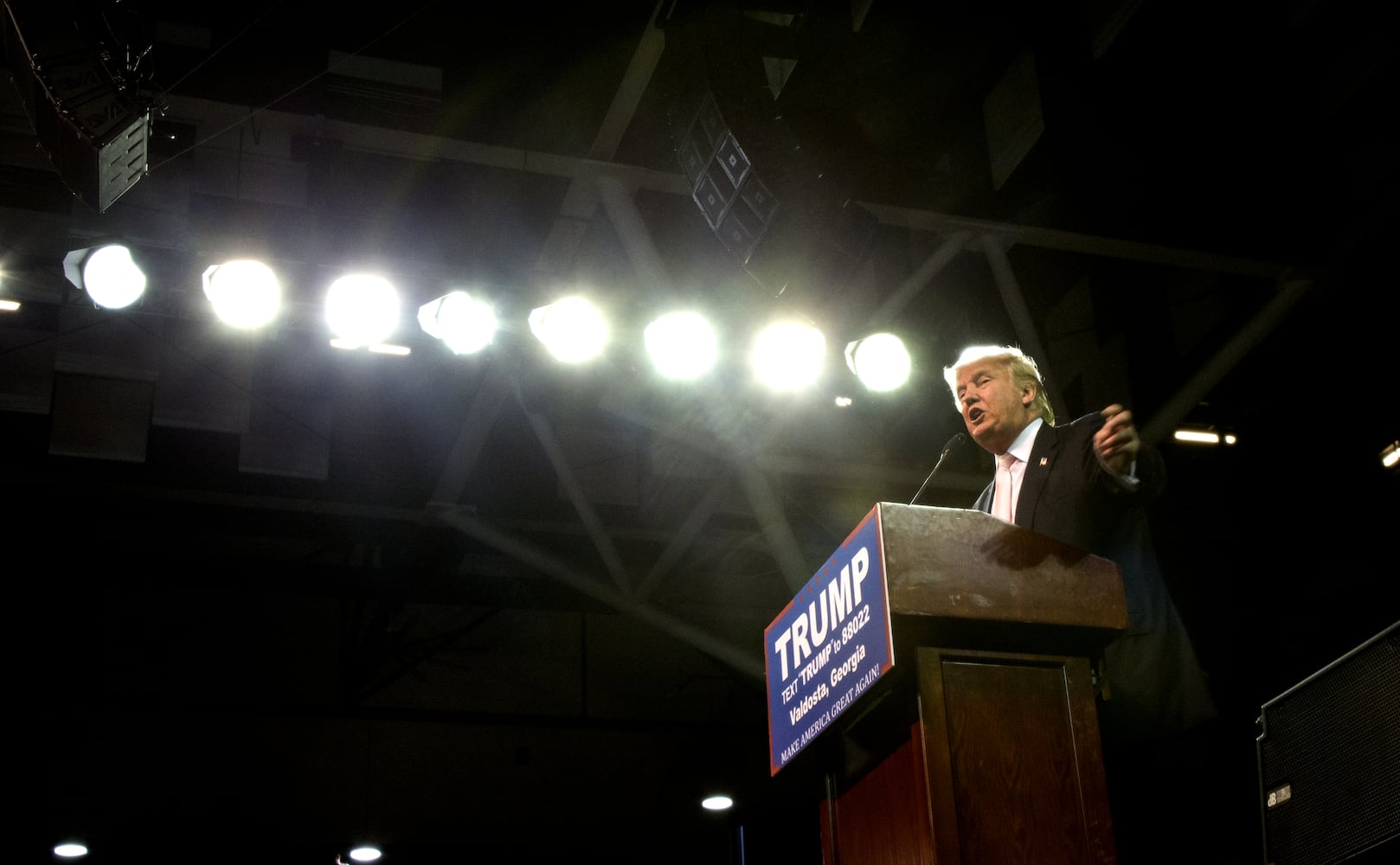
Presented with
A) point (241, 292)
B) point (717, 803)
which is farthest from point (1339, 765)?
point (717, 803)

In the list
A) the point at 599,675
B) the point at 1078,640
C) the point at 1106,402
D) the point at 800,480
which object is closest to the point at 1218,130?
the point at 1106,402

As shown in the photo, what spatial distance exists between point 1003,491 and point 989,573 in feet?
1.81

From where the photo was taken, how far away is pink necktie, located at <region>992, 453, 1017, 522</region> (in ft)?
8.49

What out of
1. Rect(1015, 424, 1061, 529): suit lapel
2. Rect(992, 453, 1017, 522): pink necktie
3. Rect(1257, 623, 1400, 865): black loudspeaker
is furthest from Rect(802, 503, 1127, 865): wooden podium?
Rect(1257, 623, 1400, 865): black loudspeaker

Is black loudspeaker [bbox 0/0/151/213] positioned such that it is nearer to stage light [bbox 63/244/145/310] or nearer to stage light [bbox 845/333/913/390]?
stage light [bbox 63/244/145/310]

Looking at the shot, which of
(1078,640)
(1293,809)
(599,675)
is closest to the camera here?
(1078,640)

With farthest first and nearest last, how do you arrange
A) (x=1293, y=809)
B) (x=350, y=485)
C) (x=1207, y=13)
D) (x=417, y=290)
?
(x=350, y=485), (x=417, y=290), (x=1207, y=13), (x=1293, y=809)

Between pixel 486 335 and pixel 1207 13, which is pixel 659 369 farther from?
pixel 1207 13

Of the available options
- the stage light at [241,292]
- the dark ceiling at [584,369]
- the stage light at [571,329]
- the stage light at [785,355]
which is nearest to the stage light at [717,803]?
the dark ceiling at [584,369]

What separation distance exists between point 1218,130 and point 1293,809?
326 cm

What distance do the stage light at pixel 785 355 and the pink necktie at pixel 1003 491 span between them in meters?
2.84

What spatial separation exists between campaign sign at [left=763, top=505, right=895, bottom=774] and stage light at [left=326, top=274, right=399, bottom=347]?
3090 mm

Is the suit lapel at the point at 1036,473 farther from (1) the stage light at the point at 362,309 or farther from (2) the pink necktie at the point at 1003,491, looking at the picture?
(1) the stage light at the point at 362,309

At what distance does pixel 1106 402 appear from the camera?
20.5ft
